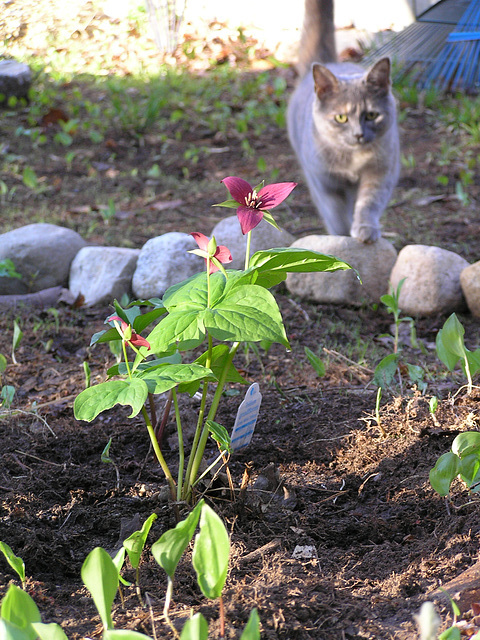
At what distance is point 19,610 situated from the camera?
0.89m

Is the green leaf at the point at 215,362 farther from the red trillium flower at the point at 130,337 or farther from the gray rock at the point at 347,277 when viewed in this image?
the gray rock at the point at 347,277

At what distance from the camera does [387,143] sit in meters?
3.45

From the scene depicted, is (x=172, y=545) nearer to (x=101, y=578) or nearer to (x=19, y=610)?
(x=101, y=578)

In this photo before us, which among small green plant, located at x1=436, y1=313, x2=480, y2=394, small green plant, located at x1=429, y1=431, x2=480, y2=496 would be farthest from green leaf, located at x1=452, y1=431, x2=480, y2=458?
small green plant, located at x1=436, y1=313, x2=480, y2=394

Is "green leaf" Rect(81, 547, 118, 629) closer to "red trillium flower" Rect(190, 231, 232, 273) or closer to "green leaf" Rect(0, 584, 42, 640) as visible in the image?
"green leaf" Rect(0, 584, 42, 640)

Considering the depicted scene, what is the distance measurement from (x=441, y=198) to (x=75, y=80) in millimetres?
4133

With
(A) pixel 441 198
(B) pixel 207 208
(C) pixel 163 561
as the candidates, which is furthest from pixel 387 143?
(C) pixel 163 561

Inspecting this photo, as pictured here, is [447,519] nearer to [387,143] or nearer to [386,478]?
[386,478]

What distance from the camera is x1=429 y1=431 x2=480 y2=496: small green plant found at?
4.23ft

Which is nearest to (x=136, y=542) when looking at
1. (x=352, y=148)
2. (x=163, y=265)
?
(x=163, y=265)

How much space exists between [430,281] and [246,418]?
1611mm

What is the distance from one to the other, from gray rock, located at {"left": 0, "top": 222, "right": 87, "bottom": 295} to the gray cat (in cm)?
139

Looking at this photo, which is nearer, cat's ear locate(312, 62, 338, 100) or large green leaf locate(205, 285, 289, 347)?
large green leaf locate(205, 285, 289, 347)

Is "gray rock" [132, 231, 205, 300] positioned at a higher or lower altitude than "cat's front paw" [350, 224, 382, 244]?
lower
